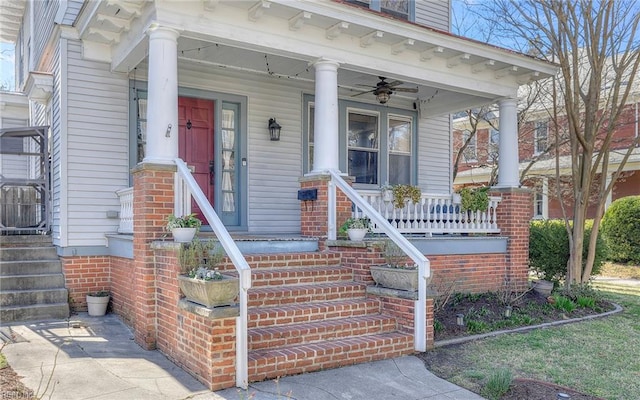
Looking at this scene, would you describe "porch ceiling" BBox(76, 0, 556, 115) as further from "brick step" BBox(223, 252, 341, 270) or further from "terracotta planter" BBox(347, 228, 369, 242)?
"brick step" BBox(223, 252, 341, 270)

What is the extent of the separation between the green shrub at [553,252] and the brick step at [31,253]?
25.5 feet

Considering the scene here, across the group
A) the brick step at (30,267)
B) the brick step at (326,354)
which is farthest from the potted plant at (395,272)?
the brick step at (30,267)

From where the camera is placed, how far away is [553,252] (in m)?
8.80

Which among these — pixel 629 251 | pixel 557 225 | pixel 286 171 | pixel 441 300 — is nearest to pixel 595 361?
pixel 441 300

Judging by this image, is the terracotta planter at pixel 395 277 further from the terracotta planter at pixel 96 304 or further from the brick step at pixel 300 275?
the terracotta planter at pixel 96 304

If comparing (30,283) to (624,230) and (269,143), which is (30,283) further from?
(624,230)

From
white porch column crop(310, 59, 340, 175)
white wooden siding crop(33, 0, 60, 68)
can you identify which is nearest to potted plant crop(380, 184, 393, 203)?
white porch column crop(310, 59, 340, 175)

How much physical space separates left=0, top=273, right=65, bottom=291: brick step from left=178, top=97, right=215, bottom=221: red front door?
2.09 m

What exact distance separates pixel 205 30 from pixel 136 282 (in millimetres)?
2921

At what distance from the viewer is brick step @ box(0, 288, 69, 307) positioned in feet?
20.0

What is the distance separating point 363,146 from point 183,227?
5.11 meters

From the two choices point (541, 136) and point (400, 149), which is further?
point (541, 136)

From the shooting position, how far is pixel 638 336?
20.1 ft

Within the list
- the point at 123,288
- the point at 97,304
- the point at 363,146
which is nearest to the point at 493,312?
the point at 363,146
